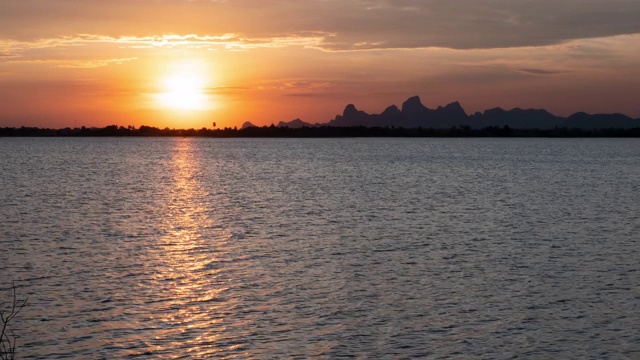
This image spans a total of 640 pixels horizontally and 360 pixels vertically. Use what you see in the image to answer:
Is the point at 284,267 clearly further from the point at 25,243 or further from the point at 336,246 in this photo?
the point at 25,243

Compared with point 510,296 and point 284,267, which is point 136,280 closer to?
point 284,267

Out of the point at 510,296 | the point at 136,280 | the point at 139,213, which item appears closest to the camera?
the point at 510,296

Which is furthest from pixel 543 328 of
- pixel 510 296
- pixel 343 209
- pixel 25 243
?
pixel 343 209

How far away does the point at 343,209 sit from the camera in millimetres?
64188

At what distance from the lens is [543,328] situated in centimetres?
2428

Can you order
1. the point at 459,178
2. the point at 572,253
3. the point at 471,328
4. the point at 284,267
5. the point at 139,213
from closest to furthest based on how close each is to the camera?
the point at 471,328 → the point at 284,267 → the point at 572,253 → the point at 139,213 → the point at 459,178

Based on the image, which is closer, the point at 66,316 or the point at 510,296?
the point at 66,316

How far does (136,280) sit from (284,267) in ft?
22.7

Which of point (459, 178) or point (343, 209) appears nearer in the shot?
point (343, 209)

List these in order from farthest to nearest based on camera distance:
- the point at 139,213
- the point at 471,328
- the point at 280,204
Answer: the point at 280,204
the point at 139,213
the point at 471,328

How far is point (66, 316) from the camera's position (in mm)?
25172

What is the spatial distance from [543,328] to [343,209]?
4032cm

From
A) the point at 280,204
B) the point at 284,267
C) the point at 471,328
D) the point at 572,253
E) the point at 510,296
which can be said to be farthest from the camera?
the point at 280,204

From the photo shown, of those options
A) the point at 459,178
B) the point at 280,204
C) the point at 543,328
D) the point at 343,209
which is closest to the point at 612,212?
the point at 343,209
